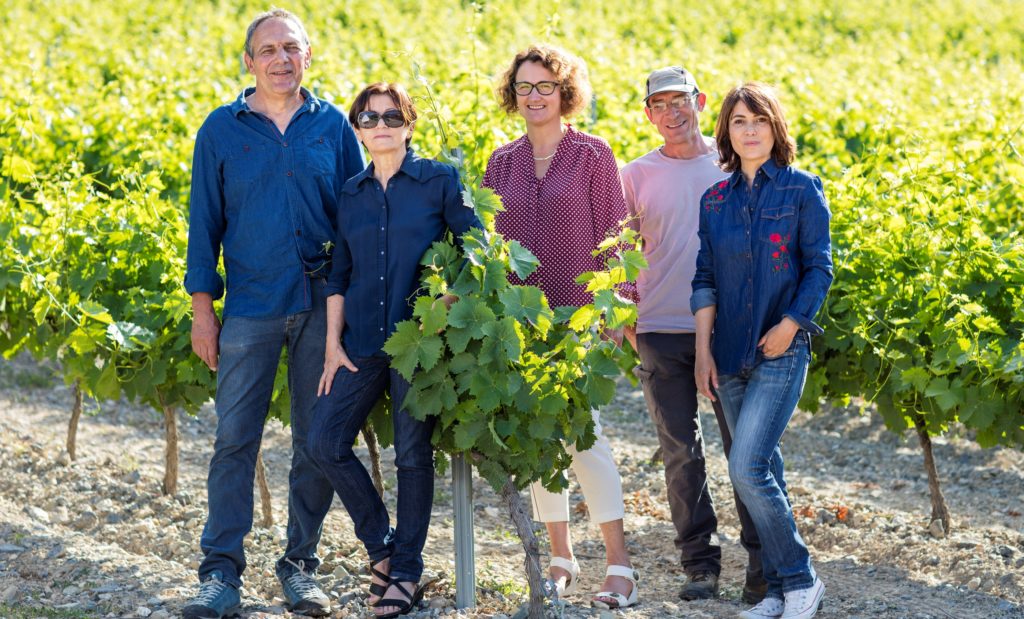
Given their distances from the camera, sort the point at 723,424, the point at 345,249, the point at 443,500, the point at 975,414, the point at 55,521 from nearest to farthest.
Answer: the point at 345,249 → the point at 723,424 → the point at 975,414 → the point at 55,521 → the point at 443,500

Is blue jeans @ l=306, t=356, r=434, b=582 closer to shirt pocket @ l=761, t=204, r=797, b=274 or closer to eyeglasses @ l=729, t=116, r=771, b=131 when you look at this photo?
shirt pocket @ l=761, t=204, r=797, b=274

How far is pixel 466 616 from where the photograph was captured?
399cm

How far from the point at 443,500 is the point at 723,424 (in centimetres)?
189

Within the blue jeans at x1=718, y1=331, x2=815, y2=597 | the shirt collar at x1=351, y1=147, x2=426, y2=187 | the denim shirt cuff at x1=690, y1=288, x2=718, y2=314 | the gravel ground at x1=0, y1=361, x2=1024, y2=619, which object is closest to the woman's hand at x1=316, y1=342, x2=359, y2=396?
the shirt collar at x1=351, y1=147, x2=426, y2=187

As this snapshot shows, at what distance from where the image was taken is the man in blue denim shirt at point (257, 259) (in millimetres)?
4039

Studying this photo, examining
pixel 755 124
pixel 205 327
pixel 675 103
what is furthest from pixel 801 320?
pixel 205 327

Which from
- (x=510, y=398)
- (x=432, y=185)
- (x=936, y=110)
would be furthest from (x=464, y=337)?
(x=936, y=110)

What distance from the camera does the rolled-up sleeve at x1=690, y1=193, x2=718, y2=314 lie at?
13.3 ft

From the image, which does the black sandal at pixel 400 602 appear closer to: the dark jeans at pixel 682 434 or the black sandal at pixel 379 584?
the black sandal at pixel 379 584

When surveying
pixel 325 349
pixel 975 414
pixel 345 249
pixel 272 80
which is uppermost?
pixel 272 80

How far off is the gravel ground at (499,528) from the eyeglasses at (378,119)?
153 cm

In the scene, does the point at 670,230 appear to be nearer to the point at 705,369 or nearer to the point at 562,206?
the point at 562,206

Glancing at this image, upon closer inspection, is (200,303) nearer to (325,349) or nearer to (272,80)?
(325,349)

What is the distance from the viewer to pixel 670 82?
4324mm
